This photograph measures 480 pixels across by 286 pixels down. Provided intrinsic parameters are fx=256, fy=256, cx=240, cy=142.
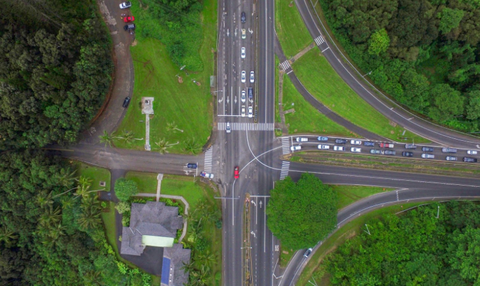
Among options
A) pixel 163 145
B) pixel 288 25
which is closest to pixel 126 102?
pixel 163 145

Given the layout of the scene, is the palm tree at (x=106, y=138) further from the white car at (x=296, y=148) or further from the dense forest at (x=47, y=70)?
the white car at (x=296, y=148)

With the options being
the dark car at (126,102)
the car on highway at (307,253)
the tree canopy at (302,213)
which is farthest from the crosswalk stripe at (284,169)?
the dark car at (126,102)

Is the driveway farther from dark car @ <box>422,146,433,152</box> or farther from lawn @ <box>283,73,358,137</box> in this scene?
dark car @ <box>422,146,433,152</box>

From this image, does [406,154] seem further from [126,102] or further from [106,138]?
[106,138]

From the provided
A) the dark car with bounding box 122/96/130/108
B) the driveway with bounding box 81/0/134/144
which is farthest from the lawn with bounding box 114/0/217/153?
the driveway with bounding box 81/0/134/144

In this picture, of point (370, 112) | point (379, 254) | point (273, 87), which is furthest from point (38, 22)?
point (379, 254)

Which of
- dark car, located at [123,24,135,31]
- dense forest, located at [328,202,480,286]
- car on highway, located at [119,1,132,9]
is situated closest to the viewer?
dense forest, located at [328,202,480,286]

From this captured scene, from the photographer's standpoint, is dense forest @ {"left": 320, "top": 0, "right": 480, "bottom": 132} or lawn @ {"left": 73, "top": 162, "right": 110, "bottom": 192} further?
lawn @ {"left": 73, "top": 162, "right": 110, "bottom": 192}
